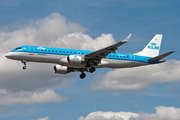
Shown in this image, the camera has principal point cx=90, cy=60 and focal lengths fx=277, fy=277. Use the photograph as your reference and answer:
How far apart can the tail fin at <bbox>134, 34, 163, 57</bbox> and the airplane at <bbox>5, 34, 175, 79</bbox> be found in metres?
1.85

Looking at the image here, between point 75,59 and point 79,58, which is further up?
point 79,58

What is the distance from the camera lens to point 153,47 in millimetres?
57188

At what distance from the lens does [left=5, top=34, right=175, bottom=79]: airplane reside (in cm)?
4619

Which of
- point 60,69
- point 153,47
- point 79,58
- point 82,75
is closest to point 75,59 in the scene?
point 79,58

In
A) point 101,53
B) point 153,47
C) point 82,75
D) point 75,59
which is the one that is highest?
point 153,47

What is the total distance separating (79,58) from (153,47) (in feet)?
59.9

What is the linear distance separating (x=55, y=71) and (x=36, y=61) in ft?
20.6

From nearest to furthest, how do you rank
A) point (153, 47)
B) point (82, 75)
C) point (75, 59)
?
point (75, 59), point (82, 75), point (153, 47)

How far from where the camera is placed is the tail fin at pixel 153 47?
5532cm

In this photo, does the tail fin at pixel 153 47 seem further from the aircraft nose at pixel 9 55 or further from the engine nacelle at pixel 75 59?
the aircraft nose at pixel 9 55

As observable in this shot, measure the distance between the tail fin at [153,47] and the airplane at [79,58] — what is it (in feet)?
6.07

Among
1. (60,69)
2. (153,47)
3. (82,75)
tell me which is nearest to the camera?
(60,69)

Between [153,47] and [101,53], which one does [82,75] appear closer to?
[101,53]

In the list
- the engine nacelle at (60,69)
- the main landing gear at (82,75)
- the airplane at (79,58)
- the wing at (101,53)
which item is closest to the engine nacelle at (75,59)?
the airplane at (79,58)
